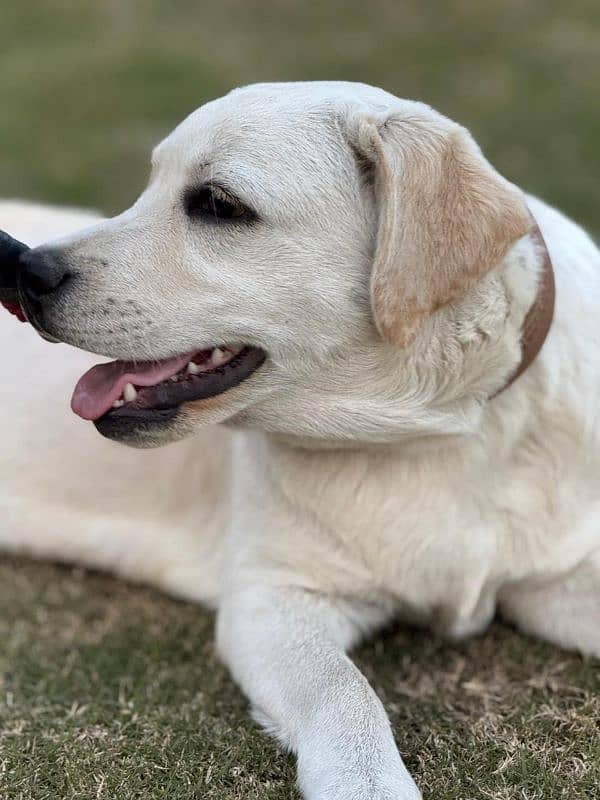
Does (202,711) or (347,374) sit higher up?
(347,374)

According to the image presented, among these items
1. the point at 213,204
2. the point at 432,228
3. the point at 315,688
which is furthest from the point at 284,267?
the point at 315,688

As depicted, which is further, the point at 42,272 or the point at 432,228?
the point at 42,272

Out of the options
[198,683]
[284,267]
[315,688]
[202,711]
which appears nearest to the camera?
[284,267]

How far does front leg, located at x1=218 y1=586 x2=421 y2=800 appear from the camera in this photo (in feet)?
8.01

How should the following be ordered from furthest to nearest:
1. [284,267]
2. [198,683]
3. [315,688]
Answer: [198,683] < [315,688] < [284,267]

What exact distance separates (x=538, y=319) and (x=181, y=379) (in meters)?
0.92

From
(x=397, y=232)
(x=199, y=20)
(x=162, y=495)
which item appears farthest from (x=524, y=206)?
(x=199, y=20)

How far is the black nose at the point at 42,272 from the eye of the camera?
2604mm

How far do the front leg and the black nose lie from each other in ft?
3.52

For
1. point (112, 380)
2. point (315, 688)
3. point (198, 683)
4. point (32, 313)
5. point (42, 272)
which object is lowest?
point (198, 683)

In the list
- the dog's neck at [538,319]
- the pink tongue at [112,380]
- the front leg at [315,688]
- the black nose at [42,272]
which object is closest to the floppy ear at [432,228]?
the dog's neck at [538,319]

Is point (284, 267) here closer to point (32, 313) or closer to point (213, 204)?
point (213, 204)

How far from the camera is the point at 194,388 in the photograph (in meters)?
2.67

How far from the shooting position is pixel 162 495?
385cm
